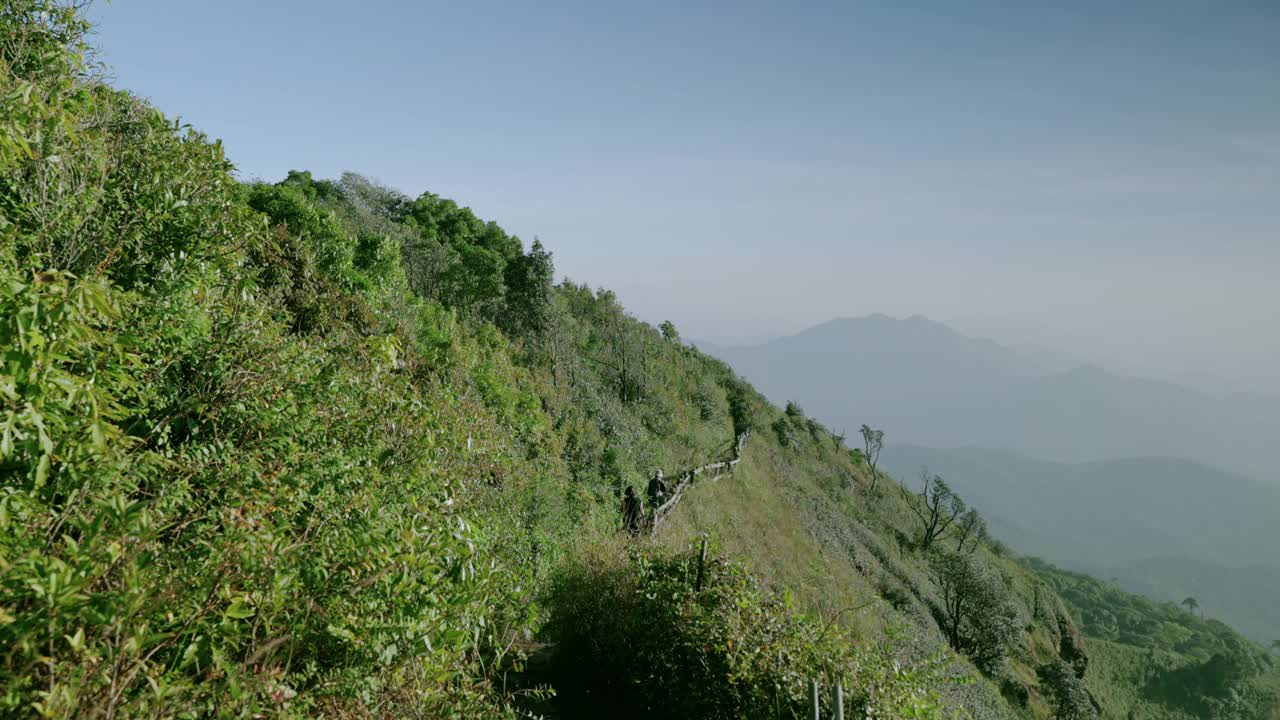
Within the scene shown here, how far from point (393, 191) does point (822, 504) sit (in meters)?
41.2

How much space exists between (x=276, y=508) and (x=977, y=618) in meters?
33.4

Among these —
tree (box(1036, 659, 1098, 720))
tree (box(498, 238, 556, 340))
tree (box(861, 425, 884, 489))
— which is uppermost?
tree (box(498, 238, 556, 340))

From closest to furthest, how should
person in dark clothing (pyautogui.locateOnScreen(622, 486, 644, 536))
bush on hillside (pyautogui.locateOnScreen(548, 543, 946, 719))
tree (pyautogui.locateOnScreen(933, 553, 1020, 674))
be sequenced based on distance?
1. bush on hillside (pyautogui.locateOnScreen(548, 543, 946, 719))
2. person in dark clothing (pyautogui.locateOnScreen(622, 486, 644, 536))
3. tree (pyautogui.locateOnScreen(933, 553, 1020, 674))

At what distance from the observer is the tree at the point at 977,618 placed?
92.8ft

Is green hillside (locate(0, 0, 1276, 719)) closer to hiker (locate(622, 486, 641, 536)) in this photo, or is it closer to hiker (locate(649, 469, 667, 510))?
hiker (locate(649, 469, 667, 510))

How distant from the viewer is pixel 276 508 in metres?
4.20

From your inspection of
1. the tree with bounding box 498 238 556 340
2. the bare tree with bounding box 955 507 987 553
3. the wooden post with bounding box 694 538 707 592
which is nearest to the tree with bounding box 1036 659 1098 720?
the bare tree with bounding box 955 507 987 553

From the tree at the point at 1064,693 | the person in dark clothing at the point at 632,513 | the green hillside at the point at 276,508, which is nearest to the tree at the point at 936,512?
the tree at the point at 1064,693

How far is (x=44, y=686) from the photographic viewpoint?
9.07ft

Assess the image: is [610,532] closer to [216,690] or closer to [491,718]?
[491,718]

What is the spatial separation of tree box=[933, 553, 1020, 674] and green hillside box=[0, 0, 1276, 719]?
1635cm

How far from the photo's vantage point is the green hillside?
281 cm

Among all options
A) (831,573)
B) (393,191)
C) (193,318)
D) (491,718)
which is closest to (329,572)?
(491,718)

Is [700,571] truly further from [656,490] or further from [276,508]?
[656,490]
